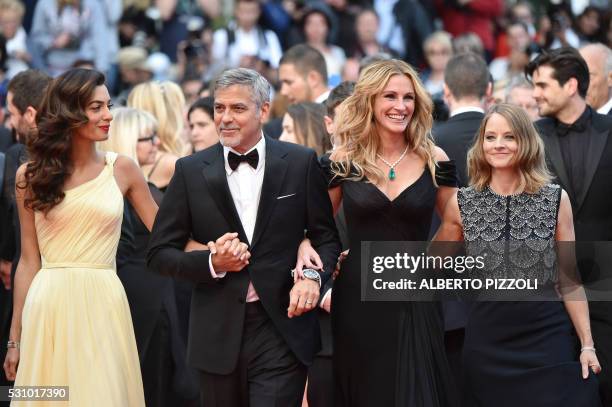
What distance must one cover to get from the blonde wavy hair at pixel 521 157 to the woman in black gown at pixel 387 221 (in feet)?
0.70

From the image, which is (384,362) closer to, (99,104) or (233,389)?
(233,389)

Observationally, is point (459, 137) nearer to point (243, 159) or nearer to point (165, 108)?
point (243, 159)

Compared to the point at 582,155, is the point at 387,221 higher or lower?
lower

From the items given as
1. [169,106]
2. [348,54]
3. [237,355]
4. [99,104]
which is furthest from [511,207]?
[348,54]

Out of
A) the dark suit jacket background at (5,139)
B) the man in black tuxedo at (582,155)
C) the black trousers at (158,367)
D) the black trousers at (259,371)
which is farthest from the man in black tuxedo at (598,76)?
the dark suit jacket background at (5,139)

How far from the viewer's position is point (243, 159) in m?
5.75

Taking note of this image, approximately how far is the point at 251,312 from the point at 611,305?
2.80m

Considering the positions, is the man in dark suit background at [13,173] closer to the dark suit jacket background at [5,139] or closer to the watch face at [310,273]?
the dark suit jacket background at [5,139]

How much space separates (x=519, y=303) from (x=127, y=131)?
3.43m

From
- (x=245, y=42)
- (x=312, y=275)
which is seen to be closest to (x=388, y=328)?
(x=312, y=275)

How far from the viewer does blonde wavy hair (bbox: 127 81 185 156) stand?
360 inches

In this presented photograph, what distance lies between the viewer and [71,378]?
591 cm

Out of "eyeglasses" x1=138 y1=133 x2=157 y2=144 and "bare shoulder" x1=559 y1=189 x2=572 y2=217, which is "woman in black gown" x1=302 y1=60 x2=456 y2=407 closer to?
"bare shoulder" x1=559 y1=189 x2=572 y2=217

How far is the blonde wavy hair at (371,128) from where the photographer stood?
6.13 m
